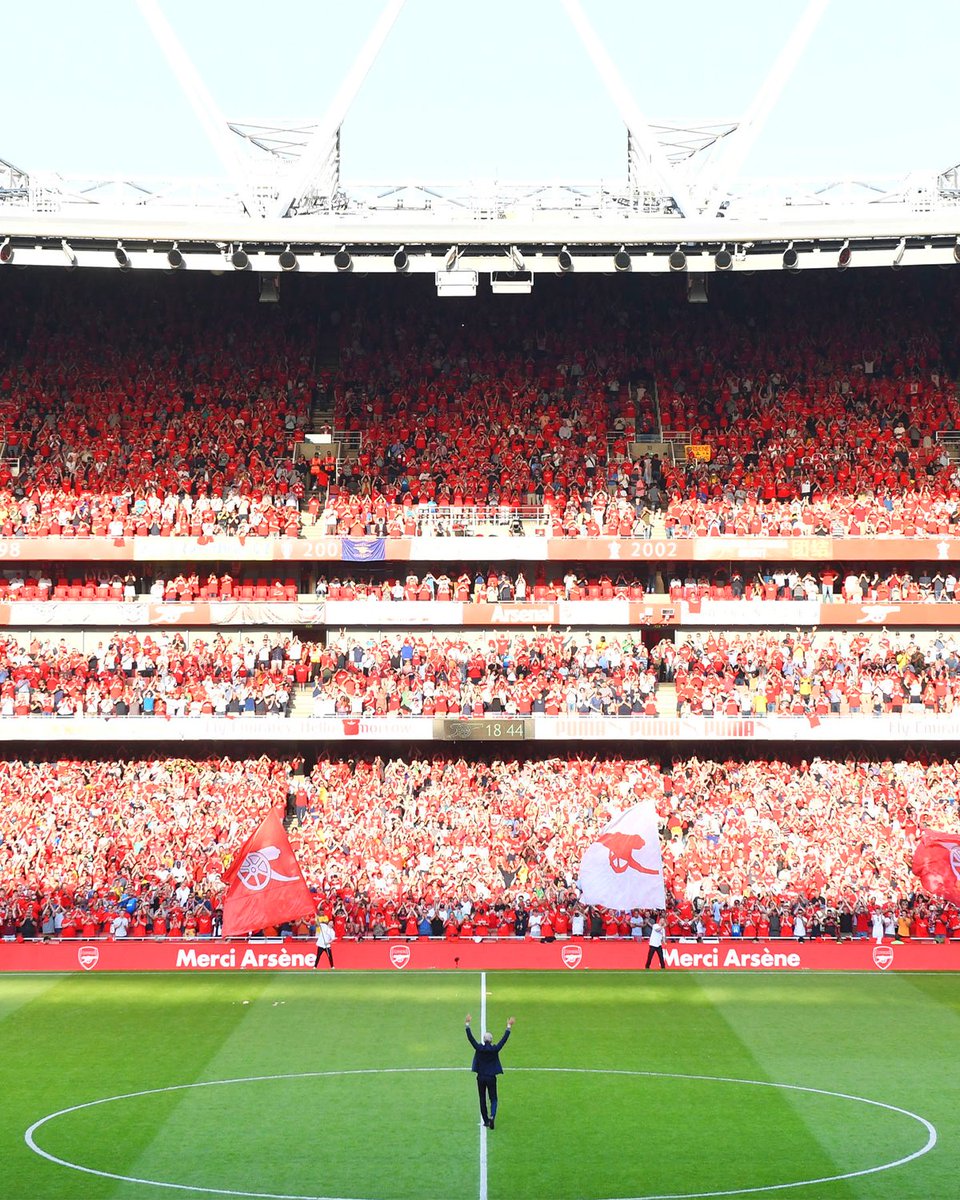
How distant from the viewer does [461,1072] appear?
80.8 feet

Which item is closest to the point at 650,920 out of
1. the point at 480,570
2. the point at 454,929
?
the point at 454,929

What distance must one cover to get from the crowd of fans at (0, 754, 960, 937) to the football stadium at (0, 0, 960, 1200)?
0.14 metres

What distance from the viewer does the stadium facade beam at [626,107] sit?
4359 centimetres

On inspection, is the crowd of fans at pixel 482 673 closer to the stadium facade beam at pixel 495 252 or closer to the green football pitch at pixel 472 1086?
the green football pitch at pixel 472 1086

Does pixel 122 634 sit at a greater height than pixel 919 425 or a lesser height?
lesser

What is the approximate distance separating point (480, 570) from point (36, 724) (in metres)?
14.5

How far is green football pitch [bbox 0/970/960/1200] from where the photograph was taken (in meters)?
18.5

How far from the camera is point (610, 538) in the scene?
44.9 metres

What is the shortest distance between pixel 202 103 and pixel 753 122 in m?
16.8

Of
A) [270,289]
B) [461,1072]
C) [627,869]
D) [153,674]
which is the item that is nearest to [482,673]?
[153,674]

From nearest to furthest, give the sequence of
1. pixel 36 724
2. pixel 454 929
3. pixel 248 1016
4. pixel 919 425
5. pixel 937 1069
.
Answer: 1. pixel 937 1069
2. pixel 248 1016
3. pixel 454 929
4. pixel 36 724
5. pixel 919 425

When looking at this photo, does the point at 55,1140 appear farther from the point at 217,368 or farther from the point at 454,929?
the point at 217,368

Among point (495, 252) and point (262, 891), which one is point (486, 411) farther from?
point (262, 891)

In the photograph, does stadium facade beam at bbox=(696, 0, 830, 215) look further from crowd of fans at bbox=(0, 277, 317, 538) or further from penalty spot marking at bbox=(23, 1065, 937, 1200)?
penalty spot marking at bbox=(23, 1065, 937, 1200)
